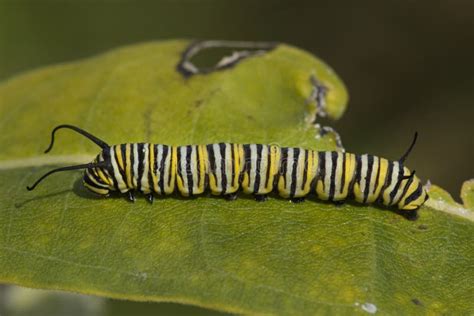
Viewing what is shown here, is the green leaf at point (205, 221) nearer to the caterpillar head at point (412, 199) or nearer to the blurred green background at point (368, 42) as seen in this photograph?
the caterpillar head at point (412, 199)

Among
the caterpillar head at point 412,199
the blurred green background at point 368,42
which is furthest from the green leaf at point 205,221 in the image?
the blurred green background at point 368,42

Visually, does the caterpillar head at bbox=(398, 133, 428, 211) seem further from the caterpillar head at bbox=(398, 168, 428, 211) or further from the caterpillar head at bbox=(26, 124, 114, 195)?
the caterpillar head at bbox=(26, 124, 114, 195)

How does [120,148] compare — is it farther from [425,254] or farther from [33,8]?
[33,8]

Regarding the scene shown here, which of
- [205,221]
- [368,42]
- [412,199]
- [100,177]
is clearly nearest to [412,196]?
[412,199]

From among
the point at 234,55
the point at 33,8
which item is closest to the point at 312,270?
the point at 234,55

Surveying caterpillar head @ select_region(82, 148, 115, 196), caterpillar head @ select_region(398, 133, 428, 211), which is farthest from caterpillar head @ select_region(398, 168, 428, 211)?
caterpillar head @ select_region(82, 148, 115, 196)

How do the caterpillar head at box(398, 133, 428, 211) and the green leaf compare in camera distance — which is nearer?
the green leaf

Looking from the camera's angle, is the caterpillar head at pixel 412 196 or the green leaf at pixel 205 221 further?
the caterpillar head at pixel 412 196
